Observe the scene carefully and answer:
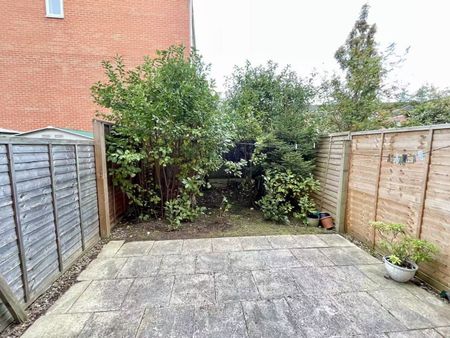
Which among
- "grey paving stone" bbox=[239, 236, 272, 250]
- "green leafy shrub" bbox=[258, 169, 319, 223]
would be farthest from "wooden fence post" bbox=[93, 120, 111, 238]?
"green leafy shrub" bbox=[258, 169, 319, 223]

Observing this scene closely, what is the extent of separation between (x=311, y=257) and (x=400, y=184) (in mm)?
1476

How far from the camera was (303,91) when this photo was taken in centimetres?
640

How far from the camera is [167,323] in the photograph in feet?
6.01

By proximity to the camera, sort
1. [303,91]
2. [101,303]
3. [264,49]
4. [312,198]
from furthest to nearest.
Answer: [264,49], [303,91], [312,198], [101,303]

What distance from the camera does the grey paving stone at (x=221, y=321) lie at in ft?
5.64

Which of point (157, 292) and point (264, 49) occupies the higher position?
point (264, 49)

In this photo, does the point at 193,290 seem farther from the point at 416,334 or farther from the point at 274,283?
the point at 416,334

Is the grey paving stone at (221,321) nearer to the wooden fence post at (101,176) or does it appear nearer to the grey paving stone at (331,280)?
the grey paving stone at (331,280)

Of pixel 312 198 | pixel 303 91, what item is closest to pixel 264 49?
pixel 303 91

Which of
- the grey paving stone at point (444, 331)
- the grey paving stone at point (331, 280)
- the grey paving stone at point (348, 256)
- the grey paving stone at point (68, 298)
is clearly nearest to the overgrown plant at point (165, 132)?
the grey paving stone at point (68, 298)

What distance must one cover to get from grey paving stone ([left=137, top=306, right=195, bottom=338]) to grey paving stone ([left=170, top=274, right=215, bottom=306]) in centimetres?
11

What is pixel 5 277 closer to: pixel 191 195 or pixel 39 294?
pixel 39 294

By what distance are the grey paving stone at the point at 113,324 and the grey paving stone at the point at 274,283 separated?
1182 millimetres

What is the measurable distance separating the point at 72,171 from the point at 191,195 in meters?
2.25
